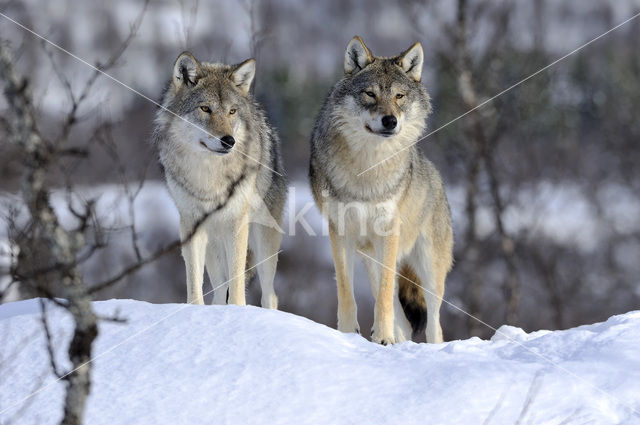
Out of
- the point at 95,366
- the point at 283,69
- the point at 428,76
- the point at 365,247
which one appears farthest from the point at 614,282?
the point at 283,69

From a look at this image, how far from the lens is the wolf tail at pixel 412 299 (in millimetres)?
6484

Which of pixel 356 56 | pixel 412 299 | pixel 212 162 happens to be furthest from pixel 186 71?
pixel 412 299

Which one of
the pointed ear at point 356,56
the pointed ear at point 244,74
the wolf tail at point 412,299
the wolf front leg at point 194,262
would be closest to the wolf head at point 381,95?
the pointed ear at point 356,56

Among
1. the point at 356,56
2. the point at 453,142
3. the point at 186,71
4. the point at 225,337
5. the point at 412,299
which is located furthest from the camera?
the point at 453,142

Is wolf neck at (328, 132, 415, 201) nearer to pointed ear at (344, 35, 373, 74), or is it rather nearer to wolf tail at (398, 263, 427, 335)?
pointed ear at (344, 35, 373, 74)

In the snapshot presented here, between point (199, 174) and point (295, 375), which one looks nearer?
point (295, 375)

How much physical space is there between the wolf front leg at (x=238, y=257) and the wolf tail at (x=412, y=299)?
1.40 m

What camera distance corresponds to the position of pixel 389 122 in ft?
18.1

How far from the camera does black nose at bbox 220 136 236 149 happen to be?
5391mm

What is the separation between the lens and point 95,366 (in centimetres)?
386

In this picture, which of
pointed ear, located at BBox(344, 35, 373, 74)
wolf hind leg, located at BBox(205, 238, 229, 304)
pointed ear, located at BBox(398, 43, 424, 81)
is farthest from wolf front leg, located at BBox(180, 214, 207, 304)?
pointed ear, located at BBox(398, 43, 424, 81)

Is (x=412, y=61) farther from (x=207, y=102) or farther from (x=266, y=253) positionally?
(x=266, y=253)

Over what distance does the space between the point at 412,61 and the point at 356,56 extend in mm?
432

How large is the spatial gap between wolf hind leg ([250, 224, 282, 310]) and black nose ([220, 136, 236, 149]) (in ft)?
2.95
